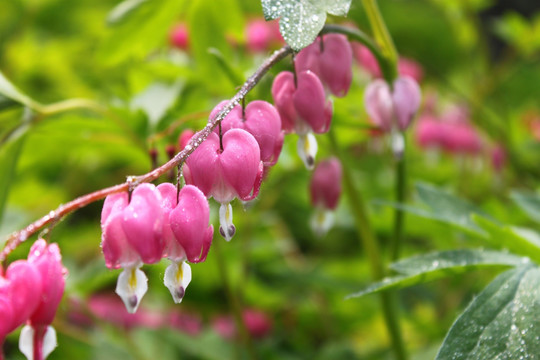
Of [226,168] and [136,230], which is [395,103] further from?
[136,230]

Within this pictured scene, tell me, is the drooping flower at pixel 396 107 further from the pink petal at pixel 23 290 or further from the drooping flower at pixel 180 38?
the drooping flower at pixel 180 38

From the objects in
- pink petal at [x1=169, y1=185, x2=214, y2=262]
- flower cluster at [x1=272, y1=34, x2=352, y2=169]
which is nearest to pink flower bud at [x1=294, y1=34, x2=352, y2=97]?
flower cluster at [x1=272, y1=34, x2=352, y2=169]

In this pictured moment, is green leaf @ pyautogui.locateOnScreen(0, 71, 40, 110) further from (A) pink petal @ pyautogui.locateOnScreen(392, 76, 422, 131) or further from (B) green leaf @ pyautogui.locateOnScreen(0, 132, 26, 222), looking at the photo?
(A) pink petal @ pyautogui.locateOnScreen(392, 76, 422, 131)

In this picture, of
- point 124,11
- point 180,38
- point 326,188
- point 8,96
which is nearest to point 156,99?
point 124,11

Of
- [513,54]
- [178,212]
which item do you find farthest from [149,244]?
[513,54]

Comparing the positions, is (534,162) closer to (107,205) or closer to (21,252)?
(21,252)

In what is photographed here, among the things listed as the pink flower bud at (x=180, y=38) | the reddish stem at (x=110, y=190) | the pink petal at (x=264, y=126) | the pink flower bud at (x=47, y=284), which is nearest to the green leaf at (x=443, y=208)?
the pink petal at (x=264, y=126)

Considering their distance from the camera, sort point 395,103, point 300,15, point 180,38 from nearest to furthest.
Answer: point 300,15
point 395,103
point 180,38
